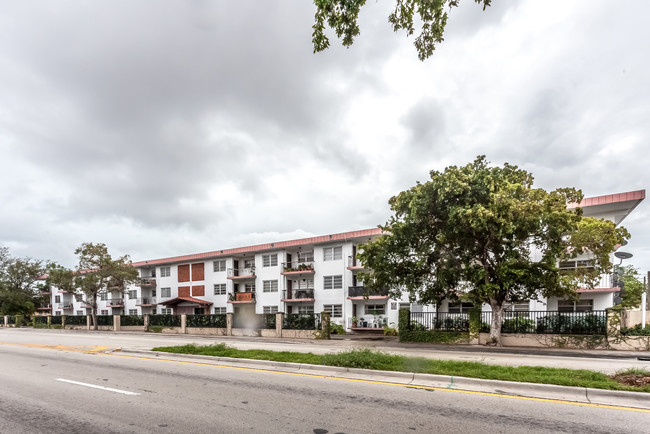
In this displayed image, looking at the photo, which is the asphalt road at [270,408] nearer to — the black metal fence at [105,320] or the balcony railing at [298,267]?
the balcony railing at [298,267]

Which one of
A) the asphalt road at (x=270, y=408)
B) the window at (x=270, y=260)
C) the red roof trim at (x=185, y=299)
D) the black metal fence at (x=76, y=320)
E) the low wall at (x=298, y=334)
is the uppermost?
the window at (x=270, y=260)

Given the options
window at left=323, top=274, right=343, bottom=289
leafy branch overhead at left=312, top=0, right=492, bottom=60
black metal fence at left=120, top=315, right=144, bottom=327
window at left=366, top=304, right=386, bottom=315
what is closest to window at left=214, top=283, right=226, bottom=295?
black metal fence at left=120, top=315, right=144, bottom=327

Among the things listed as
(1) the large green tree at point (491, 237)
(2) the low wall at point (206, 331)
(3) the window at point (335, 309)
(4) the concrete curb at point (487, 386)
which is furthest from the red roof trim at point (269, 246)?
(4) the concrete curb at point (487, 386)

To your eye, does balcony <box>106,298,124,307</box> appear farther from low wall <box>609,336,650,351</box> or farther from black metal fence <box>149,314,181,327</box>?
low wall <box>609,336,650,351</box>

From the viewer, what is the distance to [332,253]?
34.2 metres

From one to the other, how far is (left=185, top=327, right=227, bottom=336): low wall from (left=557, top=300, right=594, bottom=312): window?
24.4m

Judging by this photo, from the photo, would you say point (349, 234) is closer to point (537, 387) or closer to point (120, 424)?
point (537, 387)

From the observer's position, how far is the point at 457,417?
6.11 m

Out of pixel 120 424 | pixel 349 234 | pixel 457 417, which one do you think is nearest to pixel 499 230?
pixel 457 417

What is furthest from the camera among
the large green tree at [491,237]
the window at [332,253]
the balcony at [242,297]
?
the balcony at [242,297]

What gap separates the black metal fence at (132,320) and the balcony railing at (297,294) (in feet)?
47.6

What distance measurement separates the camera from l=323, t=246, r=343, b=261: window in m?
33.7

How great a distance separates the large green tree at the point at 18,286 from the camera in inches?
2201

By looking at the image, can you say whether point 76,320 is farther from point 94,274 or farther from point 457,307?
point 457,307
